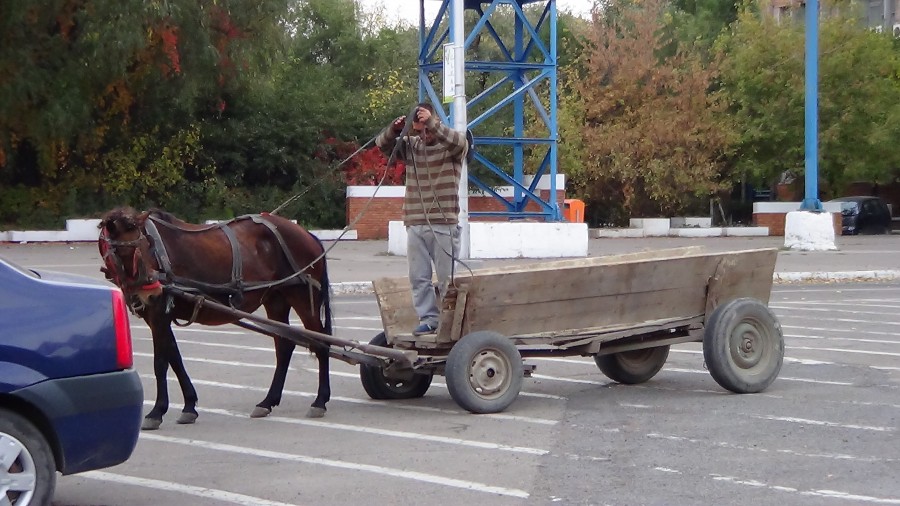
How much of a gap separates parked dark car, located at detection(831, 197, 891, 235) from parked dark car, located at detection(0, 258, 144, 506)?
37170 mm

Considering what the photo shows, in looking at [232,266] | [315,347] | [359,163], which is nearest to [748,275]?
[315,347]

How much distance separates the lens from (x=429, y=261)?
31.2 ft

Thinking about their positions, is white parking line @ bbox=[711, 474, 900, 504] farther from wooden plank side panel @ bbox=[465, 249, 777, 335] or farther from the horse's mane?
the horse's mane

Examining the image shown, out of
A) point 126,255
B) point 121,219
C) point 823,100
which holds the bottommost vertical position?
point 126,255

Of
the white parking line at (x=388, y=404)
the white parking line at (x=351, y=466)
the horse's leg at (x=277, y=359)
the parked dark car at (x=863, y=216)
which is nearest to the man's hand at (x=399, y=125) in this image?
the horse's leg at (x=277, y=359)

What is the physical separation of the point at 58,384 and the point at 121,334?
40 cm

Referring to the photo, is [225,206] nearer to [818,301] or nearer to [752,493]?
[818,301]

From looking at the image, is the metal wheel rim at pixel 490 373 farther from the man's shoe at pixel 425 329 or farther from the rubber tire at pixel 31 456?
the rubber tire at pixel 31 456

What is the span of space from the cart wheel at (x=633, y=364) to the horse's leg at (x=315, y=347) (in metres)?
2.56

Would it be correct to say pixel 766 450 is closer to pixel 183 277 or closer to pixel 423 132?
pixel 423 132

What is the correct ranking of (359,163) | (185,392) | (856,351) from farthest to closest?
(359,163) < (856,351) < (185,392)

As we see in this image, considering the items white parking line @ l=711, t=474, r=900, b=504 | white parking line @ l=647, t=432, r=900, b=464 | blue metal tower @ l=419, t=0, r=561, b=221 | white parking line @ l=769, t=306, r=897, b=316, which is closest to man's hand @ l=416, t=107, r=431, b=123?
white parking line @ l=647, t=432, r=900, b=464

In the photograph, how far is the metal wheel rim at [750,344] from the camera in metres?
9.88

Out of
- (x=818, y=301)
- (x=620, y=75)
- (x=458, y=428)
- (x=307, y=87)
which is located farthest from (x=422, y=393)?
(x=620, y=75)
